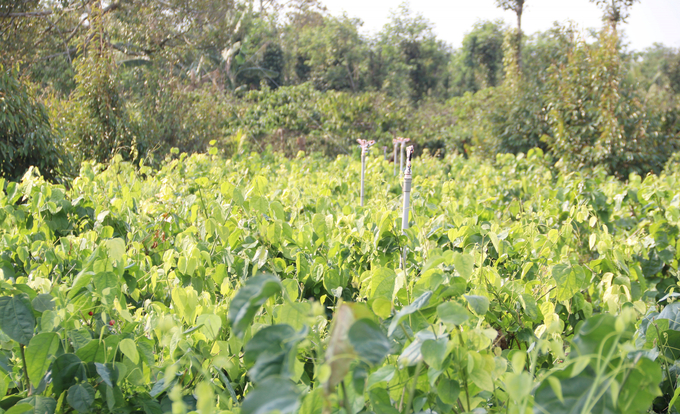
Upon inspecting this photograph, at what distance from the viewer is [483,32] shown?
2695 centimetres

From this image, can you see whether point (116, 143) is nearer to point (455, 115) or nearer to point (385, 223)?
point (385, 223)

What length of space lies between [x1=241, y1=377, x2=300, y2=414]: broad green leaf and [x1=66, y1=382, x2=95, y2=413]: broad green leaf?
0.49 metres

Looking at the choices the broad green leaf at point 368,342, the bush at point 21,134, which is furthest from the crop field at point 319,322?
the bush at point 21,134

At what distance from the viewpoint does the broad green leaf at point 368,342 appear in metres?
0.43

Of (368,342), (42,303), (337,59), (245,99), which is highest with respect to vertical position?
(337,59)

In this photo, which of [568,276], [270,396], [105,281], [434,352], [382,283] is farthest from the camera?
[568,276]

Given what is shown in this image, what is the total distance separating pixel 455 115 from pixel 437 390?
14.7 meters

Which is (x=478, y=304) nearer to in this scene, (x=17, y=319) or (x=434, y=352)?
(x=434, y=352)

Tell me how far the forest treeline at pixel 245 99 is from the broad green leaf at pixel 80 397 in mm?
4065

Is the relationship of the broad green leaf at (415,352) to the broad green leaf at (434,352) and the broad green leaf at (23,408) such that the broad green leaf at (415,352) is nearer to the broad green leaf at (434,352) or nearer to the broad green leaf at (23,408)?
the broad green leaf at (434,352)

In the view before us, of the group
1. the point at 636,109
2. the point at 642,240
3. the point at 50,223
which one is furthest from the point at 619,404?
the point at 636,109

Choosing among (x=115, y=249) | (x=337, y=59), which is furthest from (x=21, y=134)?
(x=337, y=59)

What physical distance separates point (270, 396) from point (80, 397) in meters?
0.51

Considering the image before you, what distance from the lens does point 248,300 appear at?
1.47ft
